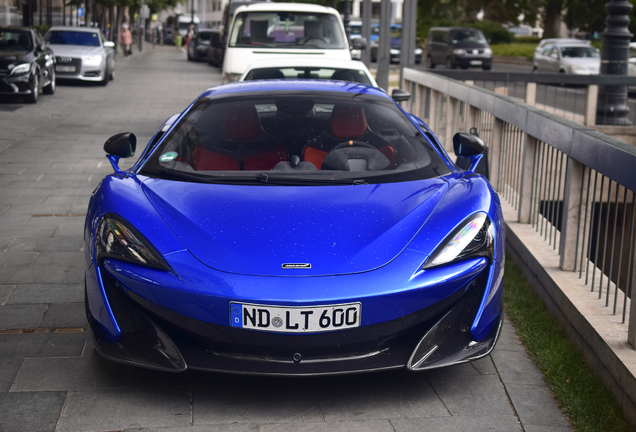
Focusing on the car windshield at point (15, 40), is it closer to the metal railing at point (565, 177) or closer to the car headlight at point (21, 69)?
the car headlight at point (21, 69)

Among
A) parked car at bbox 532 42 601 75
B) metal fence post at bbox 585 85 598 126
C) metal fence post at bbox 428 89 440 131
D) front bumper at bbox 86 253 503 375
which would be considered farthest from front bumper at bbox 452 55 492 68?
front bumper at bbox 86 253 503 375

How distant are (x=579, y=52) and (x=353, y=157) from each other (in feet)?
89.8

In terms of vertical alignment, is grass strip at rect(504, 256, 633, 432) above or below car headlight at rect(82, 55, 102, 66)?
below

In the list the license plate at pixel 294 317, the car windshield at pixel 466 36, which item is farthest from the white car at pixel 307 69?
the car windshield at pixel 466 36

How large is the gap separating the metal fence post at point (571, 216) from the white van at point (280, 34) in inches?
305

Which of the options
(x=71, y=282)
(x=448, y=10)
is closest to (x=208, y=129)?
(x=71, y=282)

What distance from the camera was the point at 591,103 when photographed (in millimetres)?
13453

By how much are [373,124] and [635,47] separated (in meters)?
24.3

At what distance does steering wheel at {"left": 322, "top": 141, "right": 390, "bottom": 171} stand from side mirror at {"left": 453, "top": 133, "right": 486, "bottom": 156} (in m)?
0.48

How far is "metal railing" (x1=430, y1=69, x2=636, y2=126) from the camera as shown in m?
Answer: 12.9

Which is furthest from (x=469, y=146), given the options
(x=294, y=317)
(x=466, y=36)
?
(x=466, y=36)

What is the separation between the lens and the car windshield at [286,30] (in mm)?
12625

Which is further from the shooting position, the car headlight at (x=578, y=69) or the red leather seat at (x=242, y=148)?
the car headlight at (x=578, y=69)

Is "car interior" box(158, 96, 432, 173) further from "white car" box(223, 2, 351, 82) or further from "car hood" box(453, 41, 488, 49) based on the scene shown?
"car hood" box(453, 41, 488, 49)
